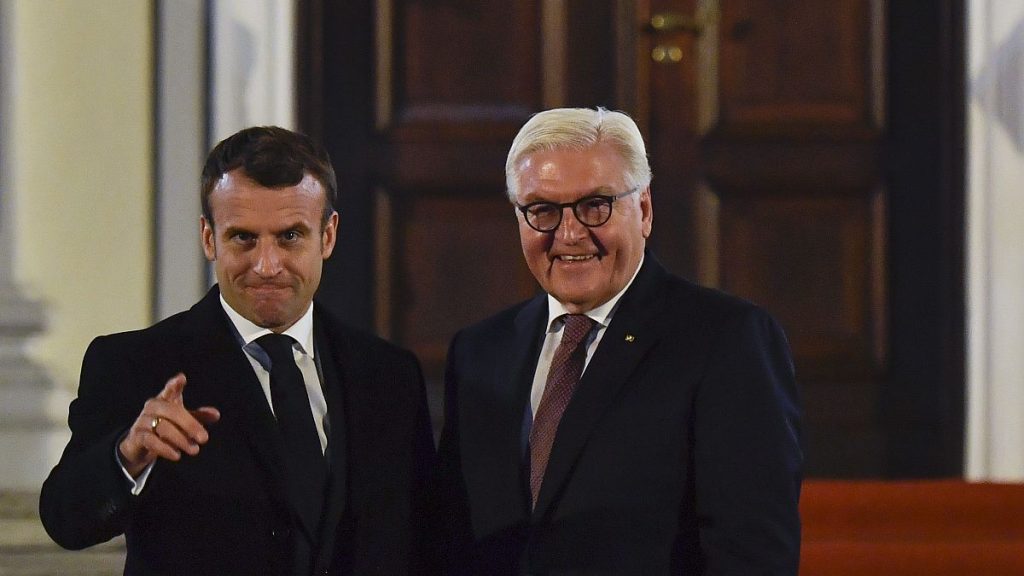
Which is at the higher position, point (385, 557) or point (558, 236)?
point (558, 236)

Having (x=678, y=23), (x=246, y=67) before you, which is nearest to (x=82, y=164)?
(x=246, y=67)

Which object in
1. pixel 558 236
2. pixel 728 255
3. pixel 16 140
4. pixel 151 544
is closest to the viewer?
pixel 151 544

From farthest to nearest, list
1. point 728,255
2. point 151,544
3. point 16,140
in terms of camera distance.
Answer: point 728,255
point 16,140
point 151,544

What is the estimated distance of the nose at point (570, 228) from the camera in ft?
6.98

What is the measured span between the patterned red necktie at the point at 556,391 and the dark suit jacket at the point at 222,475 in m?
0.19

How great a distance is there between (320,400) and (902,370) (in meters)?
2.21

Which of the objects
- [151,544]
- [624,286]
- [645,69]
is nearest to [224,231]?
[151,544]

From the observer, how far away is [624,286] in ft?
7.29

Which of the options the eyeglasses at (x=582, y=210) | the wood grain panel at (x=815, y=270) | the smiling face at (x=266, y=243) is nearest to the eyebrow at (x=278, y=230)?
the smiling face at (x=266, y=243)

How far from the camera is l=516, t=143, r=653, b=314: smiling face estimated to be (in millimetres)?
2119

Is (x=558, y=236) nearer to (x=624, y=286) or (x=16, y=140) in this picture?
(x=624, y=286)

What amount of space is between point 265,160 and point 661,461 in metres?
0.68

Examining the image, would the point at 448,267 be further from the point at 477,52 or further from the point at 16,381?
the point at 16,381

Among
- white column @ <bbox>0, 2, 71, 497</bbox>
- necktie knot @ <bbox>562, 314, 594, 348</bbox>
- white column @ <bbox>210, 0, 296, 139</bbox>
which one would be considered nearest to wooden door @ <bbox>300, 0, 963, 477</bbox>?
white column @ <bbox>210, 0, 296, 139</bbox>
